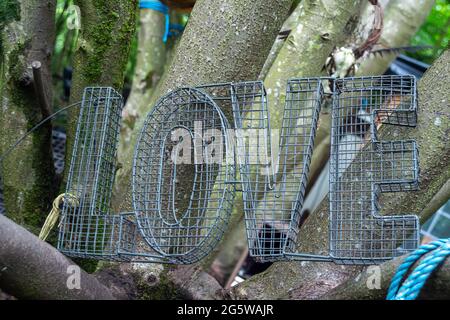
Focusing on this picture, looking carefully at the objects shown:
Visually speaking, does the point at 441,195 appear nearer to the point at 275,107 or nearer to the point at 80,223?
the point at 275,107

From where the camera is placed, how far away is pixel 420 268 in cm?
137

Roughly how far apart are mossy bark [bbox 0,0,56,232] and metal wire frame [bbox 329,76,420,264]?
1.17 meters

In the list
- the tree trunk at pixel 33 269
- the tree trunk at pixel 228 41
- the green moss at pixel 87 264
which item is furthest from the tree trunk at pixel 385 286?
the green moss at pixel 87 264

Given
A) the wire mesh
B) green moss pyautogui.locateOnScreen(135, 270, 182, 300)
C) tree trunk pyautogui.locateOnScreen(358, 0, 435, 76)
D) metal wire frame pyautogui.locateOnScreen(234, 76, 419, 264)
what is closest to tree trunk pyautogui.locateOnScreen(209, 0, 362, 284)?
green moss pyautogui.locateOnScreen(135, 270, 182, 300)

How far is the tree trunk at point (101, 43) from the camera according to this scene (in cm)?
228

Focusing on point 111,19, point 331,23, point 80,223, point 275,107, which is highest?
point 331,23

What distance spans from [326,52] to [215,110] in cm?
106

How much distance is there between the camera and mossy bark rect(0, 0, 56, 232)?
2.42 m

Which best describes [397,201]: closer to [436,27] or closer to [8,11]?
[8,11]

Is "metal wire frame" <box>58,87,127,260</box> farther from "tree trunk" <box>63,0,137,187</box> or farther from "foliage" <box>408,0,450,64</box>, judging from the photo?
"foliage" <box>408,0,450,64</box>

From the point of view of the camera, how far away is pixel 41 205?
8.11ft

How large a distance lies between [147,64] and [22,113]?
1693 mm
